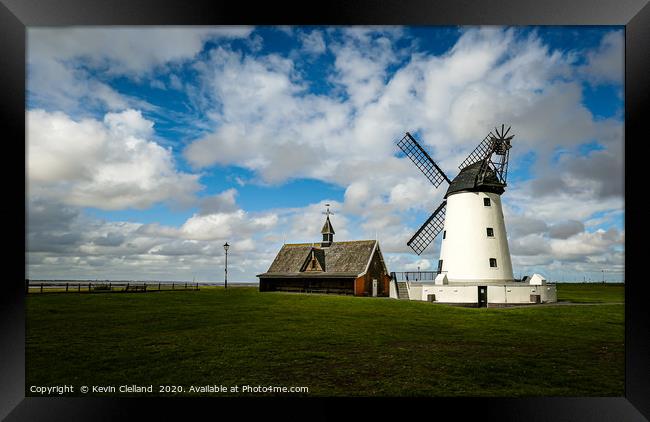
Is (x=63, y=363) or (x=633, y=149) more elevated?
(x=633, y=149)

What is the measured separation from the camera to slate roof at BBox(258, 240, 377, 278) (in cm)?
2777

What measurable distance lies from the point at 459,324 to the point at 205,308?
32.1ft

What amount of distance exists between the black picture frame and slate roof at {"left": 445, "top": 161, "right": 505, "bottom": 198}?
16733 mm

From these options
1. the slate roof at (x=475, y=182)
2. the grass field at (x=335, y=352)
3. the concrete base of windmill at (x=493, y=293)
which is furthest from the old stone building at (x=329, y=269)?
the grass field at (x=335, y=352)

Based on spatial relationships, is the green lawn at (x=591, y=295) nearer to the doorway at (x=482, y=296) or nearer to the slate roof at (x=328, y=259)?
the doorway at (x=482, y=296)

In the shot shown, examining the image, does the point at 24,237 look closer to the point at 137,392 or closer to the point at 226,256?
the point at 137,392

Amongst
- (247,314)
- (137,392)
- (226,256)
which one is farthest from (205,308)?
(137,392)

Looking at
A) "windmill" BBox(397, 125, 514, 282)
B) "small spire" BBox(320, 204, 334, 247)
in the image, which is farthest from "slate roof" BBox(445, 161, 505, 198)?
"small spire" BBox(320, 204, 334, 247)

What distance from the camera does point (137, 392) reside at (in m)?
6.21

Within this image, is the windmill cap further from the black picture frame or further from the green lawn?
the black picture frame

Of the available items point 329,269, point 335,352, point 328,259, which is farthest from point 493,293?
point 335,352

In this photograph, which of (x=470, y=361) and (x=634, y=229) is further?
(x=470, y=361)
